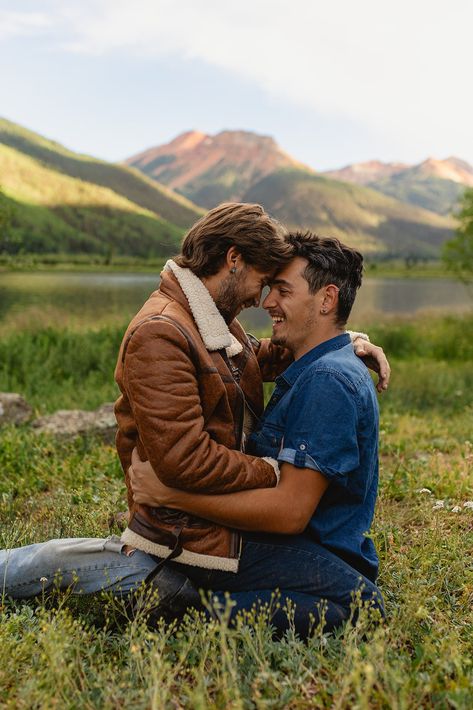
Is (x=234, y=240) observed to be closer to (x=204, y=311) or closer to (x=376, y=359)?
(x=204, y=311)

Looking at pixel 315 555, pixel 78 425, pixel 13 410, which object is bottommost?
pixel 13 410

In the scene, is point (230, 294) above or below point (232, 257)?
below

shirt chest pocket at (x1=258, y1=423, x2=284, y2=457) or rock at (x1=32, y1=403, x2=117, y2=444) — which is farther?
rock at (x1=32, y1=403, x2=117, y2=444)

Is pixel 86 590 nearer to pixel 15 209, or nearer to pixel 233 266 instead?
pixel 233 266

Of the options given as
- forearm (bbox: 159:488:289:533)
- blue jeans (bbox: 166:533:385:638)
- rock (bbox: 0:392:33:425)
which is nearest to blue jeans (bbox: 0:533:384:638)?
blue jeans (bbox: 166:533:385:638)

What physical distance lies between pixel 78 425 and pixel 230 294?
5.45 meters

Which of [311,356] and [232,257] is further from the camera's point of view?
[311,356]

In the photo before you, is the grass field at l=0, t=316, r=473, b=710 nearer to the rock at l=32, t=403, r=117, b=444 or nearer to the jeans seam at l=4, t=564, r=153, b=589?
the jeans seam at l=4, t=564, r=153, b=589

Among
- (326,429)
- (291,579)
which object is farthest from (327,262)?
(291,579)

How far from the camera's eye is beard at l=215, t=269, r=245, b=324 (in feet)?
12.1

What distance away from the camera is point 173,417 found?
3168 mm

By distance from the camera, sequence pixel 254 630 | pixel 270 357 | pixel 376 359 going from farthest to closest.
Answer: pixel 270 357
pixel 376 359
pixel 254 630

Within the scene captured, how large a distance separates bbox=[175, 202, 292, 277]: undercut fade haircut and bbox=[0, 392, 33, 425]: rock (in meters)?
6.79

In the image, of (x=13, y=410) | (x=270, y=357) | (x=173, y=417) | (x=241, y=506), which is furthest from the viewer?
(x=13, y=410)
